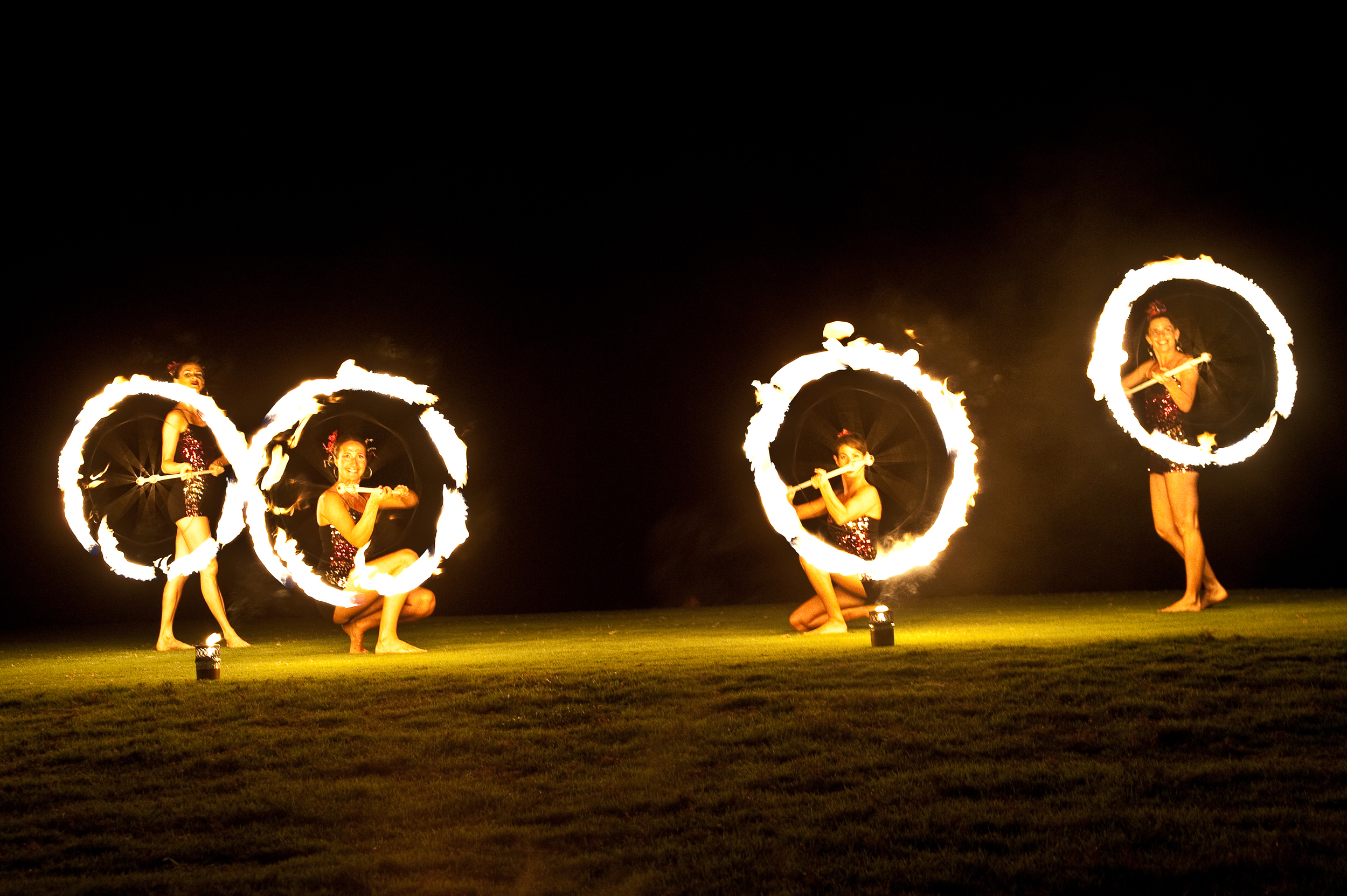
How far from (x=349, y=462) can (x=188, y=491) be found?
248cm

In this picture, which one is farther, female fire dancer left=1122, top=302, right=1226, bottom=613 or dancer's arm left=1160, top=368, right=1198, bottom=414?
dancer's arm left=1160, top=368, right=1198, bottom=414

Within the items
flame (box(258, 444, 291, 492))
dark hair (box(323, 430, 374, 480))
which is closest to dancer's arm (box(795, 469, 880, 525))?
dark hair (box(323, 430, 374, 480))

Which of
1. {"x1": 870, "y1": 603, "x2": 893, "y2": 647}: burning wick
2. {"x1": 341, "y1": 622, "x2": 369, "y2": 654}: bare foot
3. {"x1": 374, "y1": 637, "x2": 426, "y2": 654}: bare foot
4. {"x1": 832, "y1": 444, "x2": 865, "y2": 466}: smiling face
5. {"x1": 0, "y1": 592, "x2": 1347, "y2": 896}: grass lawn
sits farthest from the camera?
{"x1": 832, "y1": 444, "x2": 865, "y2": 466}: smiling face

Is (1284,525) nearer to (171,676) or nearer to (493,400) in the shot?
(493,400)

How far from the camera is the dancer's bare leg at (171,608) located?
1329 centimetres

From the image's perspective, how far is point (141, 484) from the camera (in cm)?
1368

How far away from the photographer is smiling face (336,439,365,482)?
41.5ft

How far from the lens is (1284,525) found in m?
16.4

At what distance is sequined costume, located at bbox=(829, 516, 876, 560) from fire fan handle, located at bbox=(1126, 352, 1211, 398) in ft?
10.1

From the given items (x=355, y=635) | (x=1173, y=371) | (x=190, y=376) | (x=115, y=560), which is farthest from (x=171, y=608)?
(x=1173, y=371)

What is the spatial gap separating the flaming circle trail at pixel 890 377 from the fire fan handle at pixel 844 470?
136 mm

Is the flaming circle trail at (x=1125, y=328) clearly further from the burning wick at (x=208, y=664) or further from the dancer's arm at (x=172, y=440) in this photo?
the dancer's arm at (x=172, y=440)

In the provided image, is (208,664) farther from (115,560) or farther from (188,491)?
(115,560)

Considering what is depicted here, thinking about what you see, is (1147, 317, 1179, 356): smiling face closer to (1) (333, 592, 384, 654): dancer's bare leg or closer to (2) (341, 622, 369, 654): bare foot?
(1) (333, 592, 384, 654): dancer's bare leg
